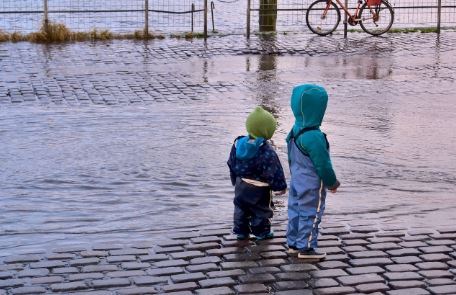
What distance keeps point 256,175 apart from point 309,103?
0.72 m

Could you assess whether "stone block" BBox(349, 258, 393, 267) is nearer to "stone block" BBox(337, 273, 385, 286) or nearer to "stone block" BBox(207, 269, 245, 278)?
"stone block" BBox(337, 273, 385, 286)

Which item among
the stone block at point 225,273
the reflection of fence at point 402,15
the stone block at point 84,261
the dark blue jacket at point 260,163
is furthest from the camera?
the reflection of fence at point 402,15

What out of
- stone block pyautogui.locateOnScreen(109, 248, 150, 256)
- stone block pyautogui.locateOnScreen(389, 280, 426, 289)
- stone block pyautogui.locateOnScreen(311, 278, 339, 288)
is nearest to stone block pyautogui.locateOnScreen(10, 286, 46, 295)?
stone block pyautogui.locateOnScreen(109, 248, 150, 256)

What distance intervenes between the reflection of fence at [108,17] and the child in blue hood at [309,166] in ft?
42.4

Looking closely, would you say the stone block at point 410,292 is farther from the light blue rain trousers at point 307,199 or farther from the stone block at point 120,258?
the stone block at point 120,258

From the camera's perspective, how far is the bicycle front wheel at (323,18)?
66.4ft

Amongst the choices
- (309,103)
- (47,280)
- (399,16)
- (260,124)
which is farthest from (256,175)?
(399,16)

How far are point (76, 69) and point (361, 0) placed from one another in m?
6.97

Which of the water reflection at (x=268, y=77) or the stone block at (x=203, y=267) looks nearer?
the stone block at (x=203, y=267)

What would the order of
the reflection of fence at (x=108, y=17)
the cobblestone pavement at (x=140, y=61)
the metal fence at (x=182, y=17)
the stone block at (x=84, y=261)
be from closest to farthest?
the stone block at (x=84, y=261), the cobblestone pavement at (x=140, y=61), the metal fence at (x=182, y=17), the reflection of fence at (x=108, y=17)

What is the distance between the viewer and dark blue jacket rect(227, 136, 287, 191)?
7492 mm

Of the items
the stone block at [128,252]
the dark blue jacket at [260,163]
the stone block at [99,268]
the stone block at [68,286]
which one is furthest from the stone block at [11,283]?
the dark blue jacket at [260,163]

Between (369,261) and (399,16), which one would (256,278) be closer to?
(369,261)

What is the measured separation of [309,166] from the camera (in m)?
7.30
